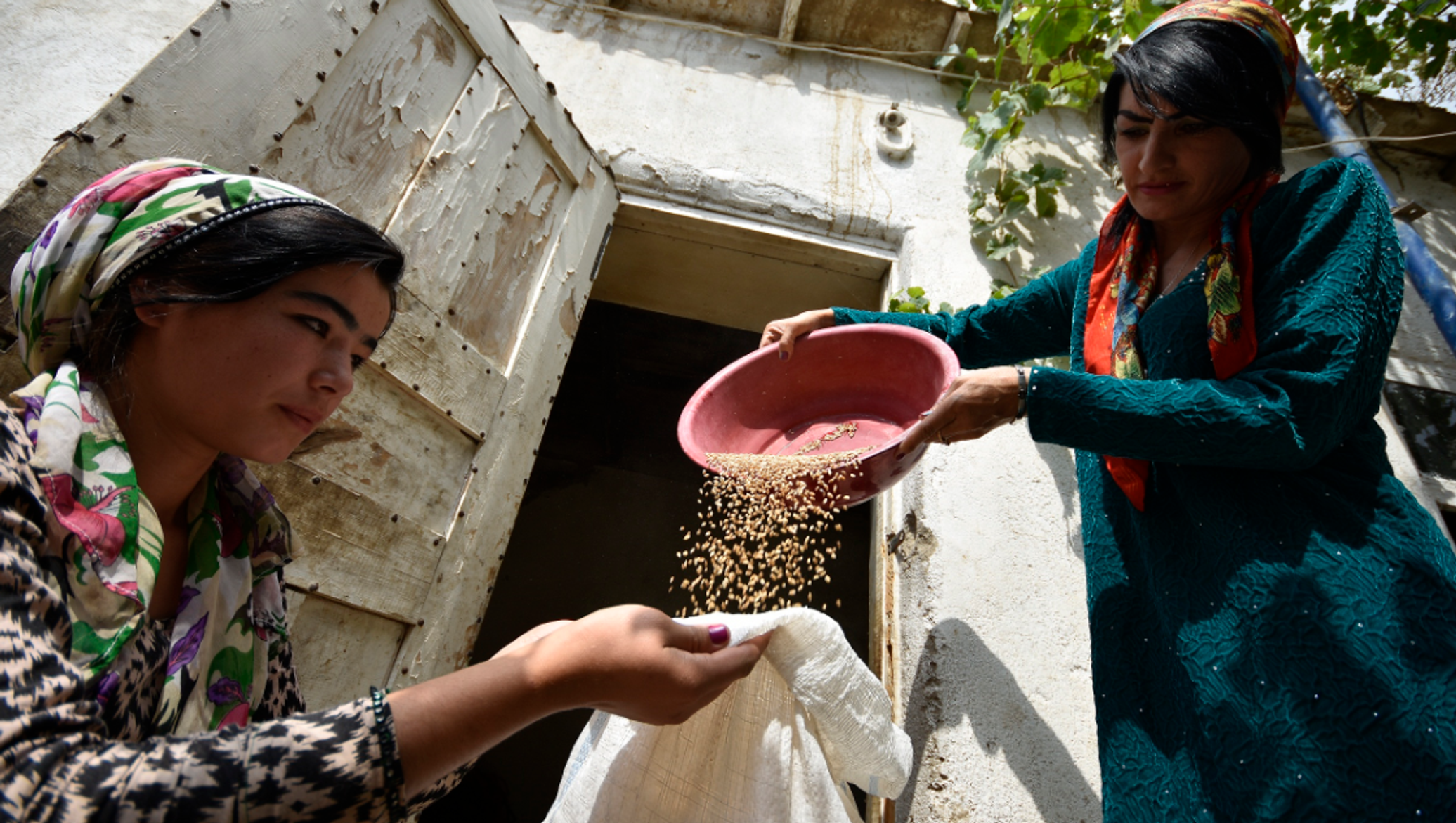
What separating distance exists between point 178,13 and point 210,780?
1.41m

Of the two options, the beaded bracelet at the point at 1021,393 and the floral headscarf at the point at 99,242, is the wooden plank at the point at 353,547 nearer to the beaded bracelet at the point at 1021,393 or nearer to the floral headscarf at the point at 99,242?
the floral headscarf at the point at 99,242

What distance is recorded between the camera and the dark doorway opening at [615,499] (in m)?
4.14

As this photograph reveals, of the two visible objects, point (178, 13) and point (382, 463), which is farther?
point (382, 463)

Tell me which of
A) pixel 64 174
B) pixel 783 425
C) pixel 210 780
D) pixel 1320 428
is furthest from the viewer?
pixel 783 425

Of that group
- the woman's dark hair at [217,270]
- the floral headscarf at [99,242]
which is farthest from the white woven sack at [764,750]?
the floral headscarf at [99,242]

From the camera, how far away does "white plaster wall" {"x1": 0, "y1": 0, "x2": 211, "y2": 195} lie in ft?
3.72

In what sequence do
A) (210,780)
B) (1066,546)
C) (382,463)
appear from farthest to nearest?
(1066,546) → (382,463) → (210,780)

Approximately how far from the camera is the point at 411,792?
2.19ft

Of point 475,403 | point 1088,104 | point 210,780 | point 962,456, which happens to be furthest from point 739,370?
point 1088,104

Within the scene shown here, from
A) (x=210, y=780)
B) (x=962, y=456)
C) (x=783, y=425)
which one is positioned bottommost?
(x=210, y=780)

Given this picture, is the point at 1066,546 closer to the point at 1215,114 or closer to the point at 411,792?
the point at 1215,114

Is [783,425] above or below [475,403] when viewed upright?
above

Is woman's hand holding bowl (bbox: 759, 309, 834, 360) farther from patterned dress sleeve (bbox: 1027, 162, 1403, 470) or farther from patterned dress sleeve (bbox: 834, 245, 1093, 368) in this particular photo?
patterned dress sleeve (bbox: 1027, 162, 1403, 470)

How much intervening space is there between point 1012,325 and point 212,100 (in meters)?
1.68
